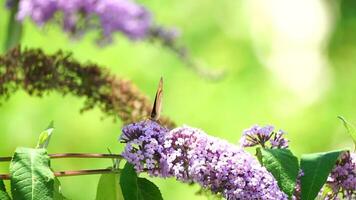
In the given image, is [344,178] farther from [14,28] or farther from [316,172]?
[14,28]

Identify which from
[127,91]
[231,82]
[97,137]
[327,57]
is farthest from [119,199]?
[327,57]

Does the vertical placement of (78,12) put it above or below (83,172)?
above

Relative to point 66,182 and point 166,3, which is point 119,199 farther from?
point 166,3

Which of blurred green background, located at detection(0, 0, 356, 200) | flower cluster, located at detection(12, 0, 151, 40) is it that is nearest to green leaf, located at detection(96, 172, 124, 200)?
flower cluster, located at detection(12, 0, 151, 40)

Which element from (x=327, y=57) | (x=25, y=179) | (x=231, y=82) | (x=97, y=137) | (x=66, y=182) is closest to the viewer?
(x=25, y=179)

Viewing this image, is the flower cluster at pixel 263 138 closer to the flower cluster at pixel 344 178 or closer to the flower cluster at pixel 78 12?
the flower cluster at pixel 344 178

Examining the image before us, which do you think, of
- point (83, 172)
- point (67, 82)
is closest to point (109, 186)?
point (83, 172)
